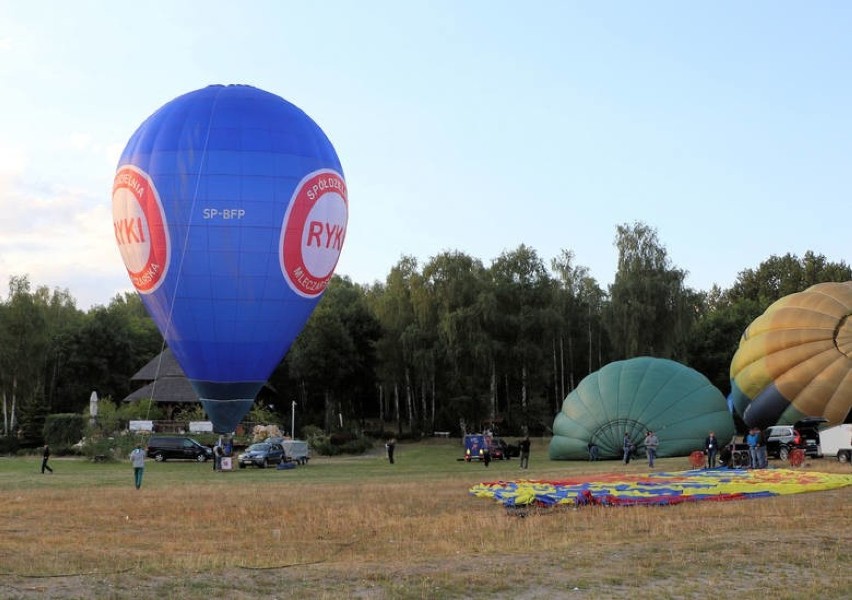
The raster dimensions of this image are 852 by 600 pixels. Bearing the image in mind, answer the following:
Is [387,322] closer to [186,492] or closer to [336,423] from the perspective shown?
[336,423]

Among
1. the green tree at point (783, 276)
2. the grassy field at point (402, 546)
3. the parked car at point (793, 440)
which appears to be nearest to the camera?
the grassy field at point (402, 546)

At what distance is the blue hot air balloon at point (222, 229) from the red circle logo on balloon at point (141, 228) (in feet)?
0.15

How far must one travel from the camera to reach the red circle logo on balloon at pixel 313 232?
3559 cm

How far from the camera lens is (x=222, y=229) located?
34.7 metres

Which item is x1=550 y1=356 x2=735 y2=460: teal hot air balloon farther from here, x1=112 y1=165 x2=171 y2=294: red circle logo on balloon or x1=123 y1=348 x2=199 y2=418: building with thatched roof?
x1=123 y1=348 x2=199 y2=418: building with thatched roof

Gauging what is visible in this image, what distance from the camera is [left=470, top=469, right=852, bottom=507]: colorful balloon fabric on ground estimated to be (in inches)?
786

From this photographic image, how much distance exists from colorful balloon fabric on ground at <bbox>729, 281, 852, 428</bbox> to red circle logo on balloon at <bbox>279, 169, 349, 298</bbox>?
17.1 meters

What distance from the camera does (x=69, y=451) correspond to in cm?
5153

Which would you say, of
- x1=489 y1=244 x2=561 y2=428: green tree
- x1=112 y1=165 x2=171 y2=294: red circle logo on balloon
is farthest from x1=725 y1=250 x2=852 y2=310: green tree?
x1=112 y1=165 x2=171 y2=294: red circle logo on balloon

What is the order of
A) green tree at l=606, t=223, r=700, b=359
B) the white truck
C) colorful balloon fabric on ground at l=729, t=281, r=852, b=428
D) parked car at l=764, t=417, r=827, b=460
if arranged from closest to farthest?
the white truck < parked car at l=764, t=417, r=827, b=460 < colorful balloon fabric on ground at l=729, t=281, r=852, b=428 < green tree at l=606, t=223, r=700, b=359

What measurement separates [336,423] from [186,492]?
47.0m

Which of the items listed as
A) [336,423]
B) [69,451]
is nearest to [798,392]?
[69,451]

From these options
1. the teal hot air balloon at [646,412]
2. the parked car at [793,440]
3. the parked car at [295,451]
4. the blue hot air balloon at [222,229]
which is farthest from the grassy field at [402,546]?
the parked car at [295,451]

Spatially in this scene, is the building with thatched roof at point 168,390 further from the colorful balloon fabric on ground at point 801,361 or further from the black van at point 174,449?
the colorful balloon fabric on ground at point 801,361
